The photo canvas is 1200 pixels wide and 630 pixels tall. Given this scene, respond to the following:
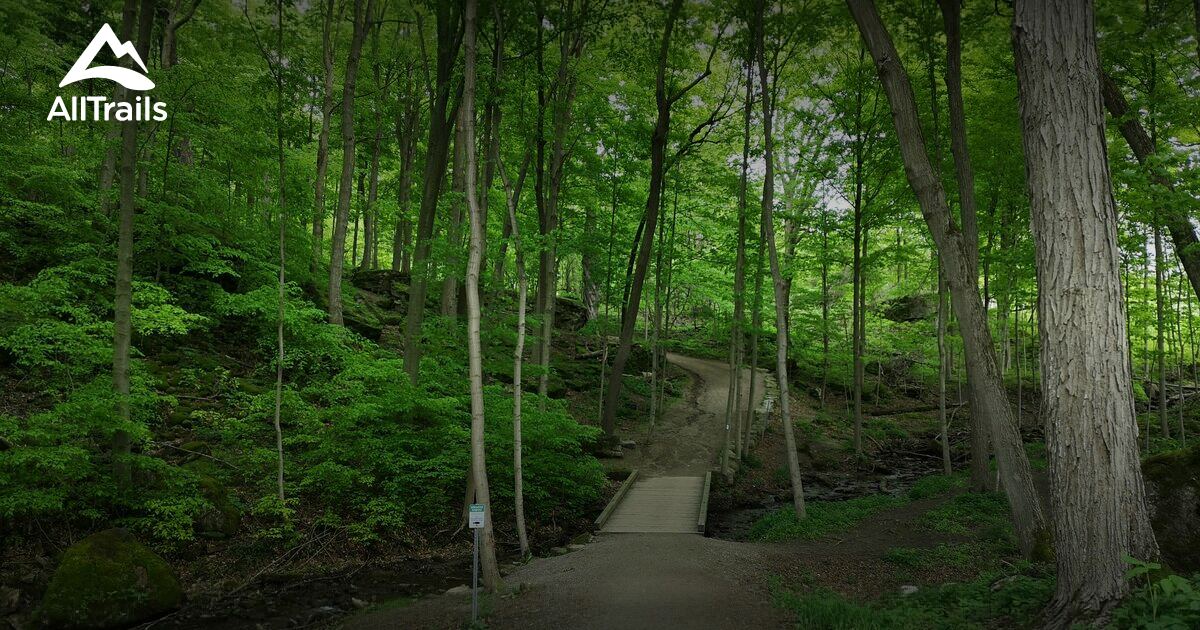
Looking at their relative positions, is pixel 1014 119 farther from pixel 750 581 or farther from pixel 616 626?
pixel 616 626

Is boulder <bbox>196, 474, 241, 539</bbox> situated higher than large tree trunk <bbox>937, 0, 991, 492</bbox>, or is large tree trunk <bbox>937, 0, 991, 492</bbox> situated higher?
large tree trunk <bbox>937, 0, 991, 492</bbox>

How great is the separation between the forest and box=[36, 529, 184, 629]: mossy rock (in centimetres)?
3

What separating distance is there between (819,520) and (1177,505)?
5852 mm

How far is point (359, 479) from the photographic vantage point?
9.57 metres

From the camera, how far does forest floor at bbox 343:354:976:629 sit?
20.8ft

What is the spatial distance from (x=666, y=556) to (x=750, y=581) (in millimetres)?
1357

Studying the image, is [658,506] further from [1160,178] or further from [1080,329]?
[1160,178]

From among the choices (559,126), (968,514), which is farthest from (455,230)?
(968,514)

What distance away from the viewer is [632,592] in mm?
6961

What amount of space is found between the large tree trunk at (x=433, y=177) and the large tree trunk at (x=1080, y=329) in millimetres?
8951

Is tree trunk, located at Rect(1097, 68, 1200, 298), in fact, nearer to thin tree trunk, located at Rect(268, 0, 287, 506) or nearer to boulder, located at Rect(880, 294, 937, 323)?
thin tree trunk, located at Rect(268, 0, 287, 506)

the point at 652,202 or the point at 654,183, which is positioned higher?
the point at 654,183

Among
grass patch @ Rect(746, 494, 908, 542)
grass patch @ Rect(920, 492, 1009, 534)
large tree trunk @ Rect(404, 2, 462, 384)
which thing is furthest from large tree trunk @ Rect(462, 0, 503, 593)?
grass patch @ Rect(920, 492, 1009, 534)

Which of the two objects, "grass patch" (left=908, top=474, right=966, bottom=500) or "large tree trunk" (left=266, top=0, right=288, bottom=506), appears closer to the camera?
"large tree trunk" (left=266, top=0, right=288, bottom=506)
